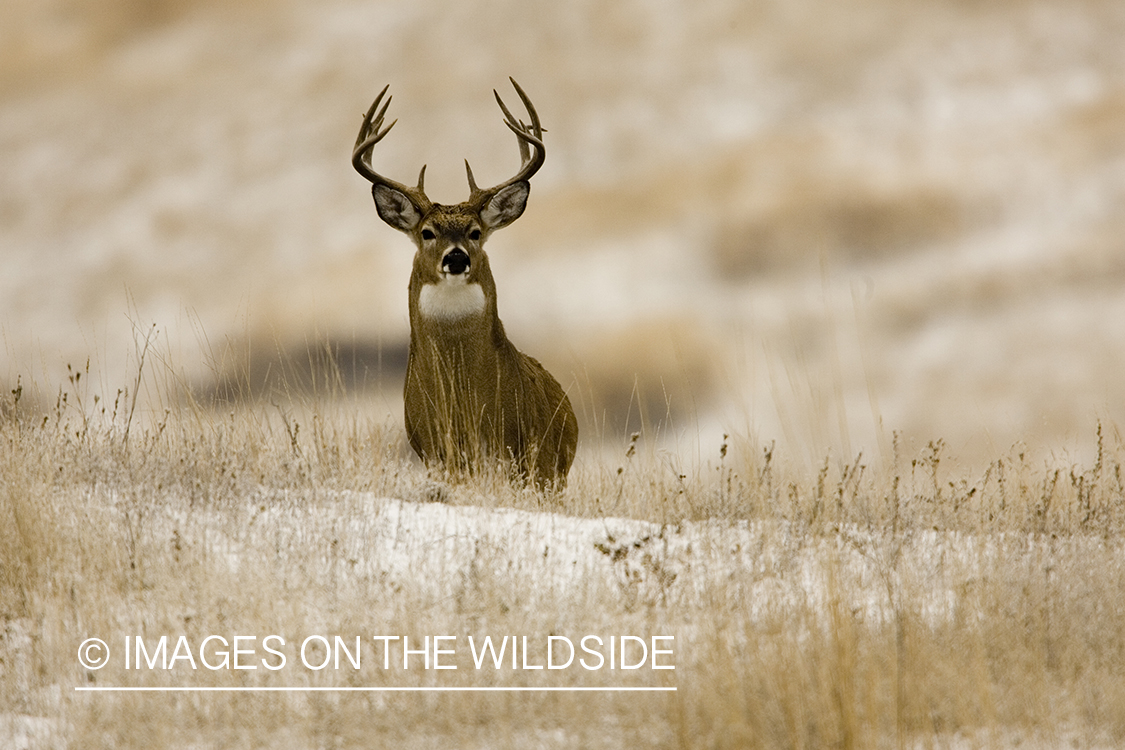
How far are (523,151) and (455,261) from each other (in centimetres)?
140

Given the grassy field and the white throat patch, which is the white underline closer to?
the grassy field

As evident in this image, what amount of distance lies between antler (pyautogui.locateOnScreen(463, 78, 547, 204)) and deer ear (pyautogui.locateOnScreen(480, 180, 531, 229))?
38 mm

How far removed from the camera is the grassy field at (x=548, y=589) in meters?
4.71

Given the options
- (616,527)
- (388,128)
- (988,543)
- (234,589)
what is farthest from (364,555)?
(388,128)

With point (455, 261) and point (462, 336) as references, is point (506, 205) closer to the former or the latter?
point (455, 261)

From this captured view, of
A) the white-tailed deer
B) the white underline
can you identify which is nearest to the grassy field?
the white underline

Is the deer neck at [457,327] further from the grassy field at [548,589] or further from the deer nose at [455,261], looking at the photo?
the grassy field at [548,589]

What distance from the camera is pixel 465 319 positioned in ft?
29.5

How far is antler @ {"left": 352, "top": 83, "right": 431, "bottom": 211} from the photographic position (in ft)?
29.9

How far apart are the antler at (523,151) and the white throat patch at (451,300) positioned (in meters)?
0.71

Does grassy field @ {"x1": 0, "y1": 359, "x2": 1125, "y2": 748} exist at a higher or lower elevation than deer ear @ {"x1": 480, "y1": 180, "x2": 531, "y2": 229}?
lower

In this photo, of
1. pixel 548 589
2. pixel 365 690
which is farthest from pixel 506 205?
pixel 365 690

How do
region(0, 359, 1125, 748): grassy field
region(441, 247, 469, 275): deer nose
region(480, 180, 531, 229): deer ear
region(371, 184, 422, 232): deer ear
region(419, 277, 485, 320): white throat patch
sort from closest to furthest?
region(0, 359, 1125, 748): grassy field → region(441, 247, 469, 275): deer nose → region(419, 277, 485, 320): white throat patch → region(371, 184, 422, 232): deer ear → region(480, 180, 531, 229): deer ear

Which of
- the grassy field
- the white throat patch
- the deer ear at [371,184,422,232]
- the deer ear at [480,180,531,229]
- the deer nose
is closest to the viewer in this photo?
the grassy field
